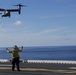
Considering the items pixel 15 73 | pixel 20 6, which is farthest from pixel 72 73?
pixel 20 6

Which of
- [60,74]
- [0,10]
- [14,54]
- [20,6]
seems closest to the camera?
[60,74]

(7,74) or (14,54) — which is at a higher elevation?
(14,54)

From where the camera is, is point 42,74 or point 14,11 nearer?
point 42,74

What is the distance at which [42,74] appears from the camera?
A: 1869cm

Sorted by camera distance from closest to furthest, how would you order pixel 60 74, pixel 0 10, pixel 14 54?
pixel 60 74 < pixel 14 54 < pixel 0 10

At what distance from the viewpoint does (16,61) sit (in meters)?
21.0

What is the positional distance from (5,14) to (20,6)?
3.26 metres

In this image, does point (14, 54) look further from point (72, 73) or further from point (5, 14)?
point (5, 14)

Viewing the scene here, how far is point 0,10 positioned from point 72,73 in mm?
10310

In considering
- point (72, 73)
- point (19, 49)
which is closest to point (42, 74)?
point (72, 73)

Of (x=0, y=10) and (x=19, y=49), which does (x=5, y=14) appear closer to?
(x=0, y=10)

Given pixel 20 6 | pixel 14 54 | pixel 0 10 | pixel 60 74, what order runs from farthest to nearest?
pixel 20 6 → pixel 0 10 → pixel 14 54 → pixel 60 74

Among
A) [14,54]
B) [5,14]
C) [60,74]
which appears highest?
[5,14]

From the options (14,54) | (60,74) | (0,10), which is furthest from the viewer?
(0,10)
